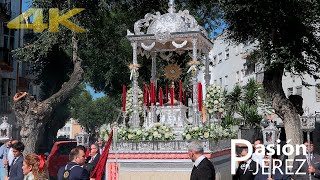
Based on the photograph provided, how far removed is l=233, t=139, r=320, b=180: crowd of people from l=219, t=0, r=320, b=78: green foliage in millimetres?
10345

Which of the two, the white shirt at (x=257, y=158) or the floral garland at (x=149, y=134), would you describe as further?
the floral garland at (x=149, y=134)

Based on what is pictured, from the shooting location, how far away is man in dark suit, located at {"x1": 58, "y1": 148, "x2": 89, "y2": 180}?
6.70 meters

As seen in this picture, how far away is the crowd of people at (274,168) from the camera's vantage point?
8.54 meters

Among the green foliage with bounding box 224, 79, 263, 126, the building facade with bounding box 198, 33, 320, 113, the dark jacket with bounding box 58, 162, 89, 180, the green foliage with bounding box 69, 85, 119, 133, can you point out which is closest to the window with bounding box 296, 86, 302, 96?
the building facade with bounding box 198, 33, 320, 113

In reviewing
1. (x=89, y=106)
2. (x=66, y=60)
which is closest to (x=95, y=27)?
(x=66, y=60)

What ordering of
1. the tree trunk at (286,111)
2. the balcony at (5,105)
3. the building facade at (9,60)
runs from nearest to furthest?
the tree trunk at (286,111) → the building facade at (9,60) → the balcony at (5,105)

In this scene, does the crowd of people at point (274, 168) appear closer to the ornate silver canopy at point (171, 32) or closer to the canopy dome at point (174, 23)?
the ornate silver canopy at point (171, 32)

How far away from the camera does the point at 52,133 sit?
1500 inches

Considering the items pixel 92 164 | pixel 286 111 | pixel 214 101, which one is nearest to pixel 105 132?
pixel 92 164

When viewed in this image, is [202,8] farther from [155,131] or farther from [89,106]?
[89,106]

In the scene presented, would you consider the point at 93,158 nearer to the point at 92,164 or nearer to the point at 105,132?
the point at 92,164

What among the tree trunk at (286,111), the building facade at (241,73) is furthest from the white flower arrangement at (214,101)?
the building facade at (241,73)

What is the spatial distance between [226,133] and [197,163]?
752cm

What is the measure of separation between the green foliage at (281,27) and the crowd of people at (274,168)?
10345 mm
